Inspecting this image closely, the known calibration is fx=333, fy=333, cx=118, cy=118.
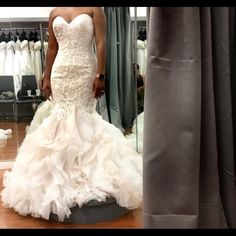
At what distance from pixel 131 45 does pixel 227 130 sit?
5.78 feet

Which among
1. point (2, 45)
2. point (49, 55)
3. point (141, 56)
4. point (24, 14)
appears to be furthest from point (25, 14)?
point (141, 56)

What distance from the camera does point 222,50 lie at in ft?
2.36

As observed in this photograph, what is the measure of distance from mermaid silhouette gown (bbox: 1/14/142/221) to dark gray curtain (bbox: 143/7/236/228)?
1.01m

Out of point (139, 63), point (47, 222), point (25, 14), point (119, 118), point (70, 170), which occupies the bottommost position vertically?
point (47, 222)

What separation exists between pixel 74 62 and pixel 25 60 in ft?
2.83

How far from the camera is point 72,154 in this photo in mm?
1765

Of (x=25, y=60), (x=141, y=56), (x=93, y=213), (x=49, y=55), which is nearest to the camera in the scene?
(x=93, y=213)

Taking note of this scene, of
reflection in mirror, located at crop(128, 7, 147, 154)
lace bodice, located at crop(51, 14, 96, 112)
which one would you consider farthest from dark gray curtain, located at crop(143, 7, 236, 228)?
reflection in mirror, located at crop(128, 7, 147, 154)

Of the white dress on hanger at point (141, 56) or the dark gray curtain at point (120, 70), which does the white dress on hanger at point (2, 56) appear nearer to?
the dark gray curtain at point (120, 70)

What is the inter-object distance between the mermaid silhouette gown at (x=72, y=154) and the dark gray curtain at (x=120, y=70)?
1.86ft

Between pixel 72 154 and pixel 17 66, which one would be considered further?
pixel 17 66

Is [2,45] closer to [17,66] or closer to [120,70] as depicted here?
[17,66]

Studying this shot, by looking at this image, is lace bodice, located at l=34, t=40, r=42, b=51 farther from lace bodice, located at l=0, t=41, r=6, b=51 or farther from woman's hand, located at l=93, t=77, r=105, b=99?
woman's hand, located at l=93, t=77, r=105, b=99
